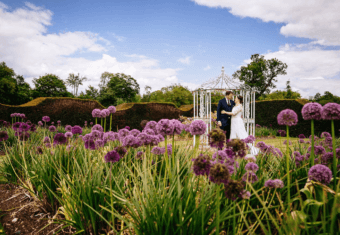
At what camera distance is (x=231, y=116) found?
690cm

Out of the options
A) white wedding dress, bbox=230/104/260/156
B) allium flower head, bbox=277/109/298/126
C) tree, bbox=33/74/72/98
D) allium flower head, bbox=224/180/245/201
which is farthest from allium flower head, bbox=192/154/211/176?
tree, bbox=33/74/72/98

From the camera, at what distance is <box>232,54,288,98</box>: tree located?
39.6 m

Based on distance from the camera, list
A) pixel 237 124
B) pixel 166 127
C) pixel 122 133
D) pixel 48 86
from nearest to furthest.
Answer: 1. pixel 166 127
2. pixel 122 133
3. pixel 237 124
4. pixel 48 86

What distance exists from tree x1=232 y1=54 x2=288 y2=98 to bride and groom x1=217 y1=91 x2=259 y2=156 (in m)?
36.2

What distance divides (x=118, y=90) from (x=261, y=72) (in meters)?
33.2

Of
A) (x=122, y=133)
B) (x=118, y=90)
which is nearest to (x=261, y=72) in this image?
(x=118, y=90)

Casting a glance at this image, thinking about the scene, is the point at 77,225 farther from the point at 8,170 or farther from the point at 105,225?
the point at 8,170

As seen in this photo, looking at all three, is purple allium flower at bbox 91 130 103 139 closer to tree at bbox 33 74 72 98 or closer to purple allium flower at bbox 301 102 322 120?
purple allium flower at bbox 301 102 322 120

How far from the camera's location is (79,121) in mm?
12320

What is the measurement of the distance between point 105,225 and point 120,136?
1.21 meters

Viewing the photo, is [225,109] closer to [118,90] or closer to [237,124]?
[237,124]

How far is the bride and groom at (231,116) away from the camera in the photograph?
657 centimetres

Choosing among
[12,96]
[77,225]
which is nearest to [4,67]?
[12,96]

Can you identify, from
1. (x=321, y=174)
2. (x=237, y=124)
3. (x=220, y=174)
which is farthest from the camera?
(x=237, y=124)
